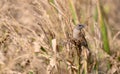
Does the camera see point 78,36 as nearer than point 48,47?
Yes

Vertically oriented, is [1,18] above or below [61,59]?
above

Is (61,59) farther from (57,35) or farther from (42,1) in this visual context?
(42,1)

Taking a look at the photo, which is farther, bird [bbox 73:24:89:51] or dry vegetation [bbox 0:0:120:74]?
dry vegetation [bbox 0:0:120:74]

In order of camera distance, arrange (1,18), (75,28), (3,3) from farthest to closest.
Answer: (3,3) < (1,18) < (75,28)

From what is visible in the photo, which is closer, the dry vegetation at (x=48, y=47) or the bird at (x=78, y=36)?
the bird at (x=78, y=36)

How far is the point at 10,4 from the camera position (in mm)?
3047

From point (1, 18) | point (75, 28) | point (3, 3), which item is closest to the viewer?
point (75, 28)

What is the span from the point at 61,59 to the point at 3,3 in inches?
24.8

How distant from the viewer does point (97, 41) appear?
9.23 feet

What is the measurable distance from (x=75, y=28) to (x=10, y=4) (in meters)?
0.70

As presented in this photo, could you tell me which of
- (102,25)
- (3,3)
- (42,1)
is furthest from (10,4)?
(102,25)

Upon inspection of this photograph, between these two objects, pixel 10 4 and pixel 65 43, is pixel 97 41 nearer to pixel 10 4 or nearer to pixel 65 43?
pixel 65 43

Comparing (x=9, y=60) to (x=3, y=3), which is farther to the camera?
(x=3, y=3)

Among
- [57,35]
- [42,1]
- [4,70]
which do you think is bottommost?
[4,70]
